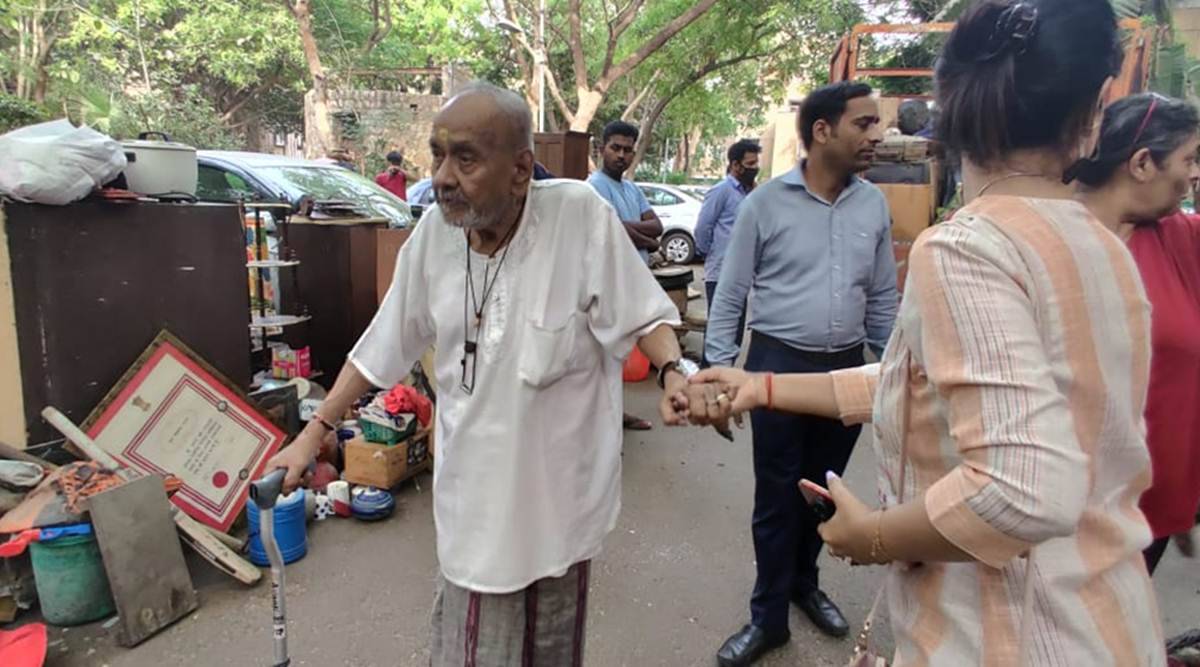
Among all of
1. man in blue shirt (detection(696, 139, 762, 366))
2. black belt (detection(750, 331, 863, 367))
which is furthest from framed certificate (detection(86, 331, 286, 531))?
man in blue shirt (detection(696, 139, 762, 366))

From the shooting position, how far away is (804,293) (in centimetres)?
260

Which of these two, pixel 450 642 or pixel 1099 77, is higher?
pixel 1099 77

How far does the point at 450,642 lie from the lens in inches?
70.5

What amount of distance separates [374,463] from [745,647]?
2.27m

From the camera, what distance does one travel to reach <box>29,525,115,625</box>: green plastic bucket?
2828 mm

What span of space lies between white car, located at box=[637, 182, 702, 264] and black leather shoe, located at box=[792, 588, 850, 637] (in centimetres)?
1187

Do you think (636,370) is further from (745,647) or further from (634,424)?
(745,647)

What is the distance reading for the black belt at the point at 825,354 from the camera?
262 centimetres

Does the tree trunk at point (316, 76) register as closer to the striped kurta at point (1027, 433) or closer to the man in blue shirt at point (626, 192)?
the man in blue shirt at point (626, 192)

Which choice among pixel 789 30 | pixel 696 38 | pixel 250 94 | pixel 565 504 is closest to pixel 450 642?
pixel 565 504

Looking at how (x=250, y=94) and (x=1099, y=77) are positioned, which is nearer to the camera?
(x=1099, y=77)

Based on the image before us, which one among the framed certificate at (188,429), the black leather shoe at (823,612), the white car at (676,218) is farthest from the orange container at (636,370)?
the white car at (676,218)

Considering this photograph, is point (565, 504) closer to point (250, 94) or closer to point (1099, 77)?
point (1099, 77)

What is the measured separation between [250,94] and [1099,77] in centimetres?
2547
